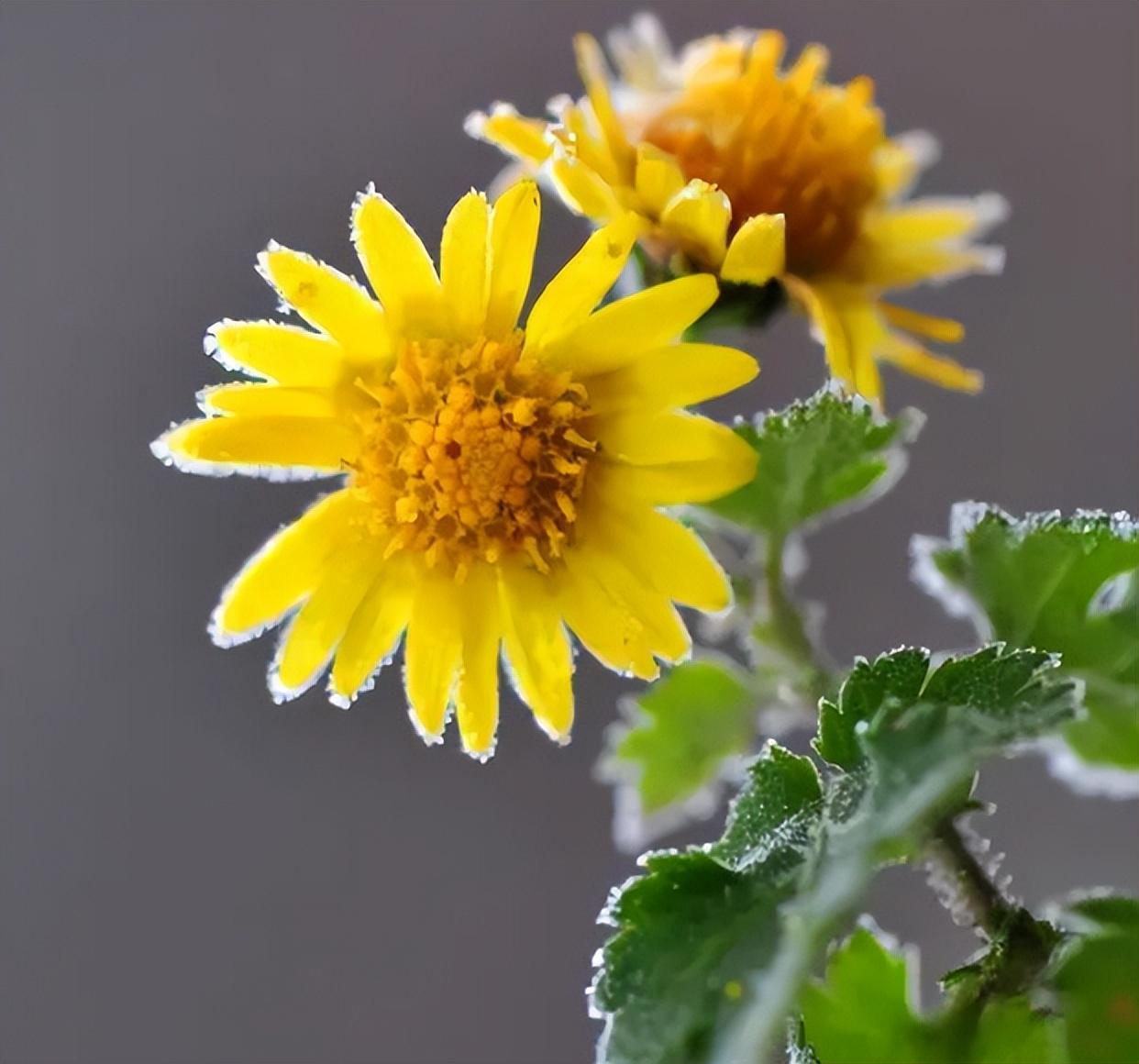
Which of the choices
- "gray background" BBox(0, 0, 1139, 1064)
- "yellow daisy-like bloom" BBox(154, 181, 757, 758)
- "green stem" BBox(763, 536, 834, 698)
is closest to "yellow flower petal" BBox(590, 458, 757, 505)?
"yellow daisy-like bloom" BBox(154, 181, 757, 758)

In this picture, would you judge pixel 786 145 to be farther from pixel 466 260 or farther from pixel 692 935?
pixel 692 935

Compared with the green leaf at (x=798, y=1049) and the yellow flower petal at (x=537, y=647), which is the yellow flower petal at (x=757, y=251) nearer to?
the yellow flower petal at (x=537, y=647)

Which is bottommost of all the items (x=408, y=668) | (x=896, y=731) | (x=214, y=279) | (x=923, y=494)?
(x=896, y=731)

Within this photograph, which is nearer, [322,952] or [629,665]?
[629,665]

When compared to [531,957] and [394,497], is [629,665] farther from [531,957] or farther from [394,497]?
[531,957]

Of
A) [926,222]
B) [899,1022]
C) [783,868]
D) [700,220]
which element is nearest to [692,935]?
[783,868]

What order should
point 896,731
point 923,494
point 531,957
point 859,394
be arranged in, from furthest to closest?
point 923,494 → point 531,957 → point 859,394 → point 896,731

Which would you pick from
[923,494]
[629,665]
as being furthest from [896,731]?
[923,494]
